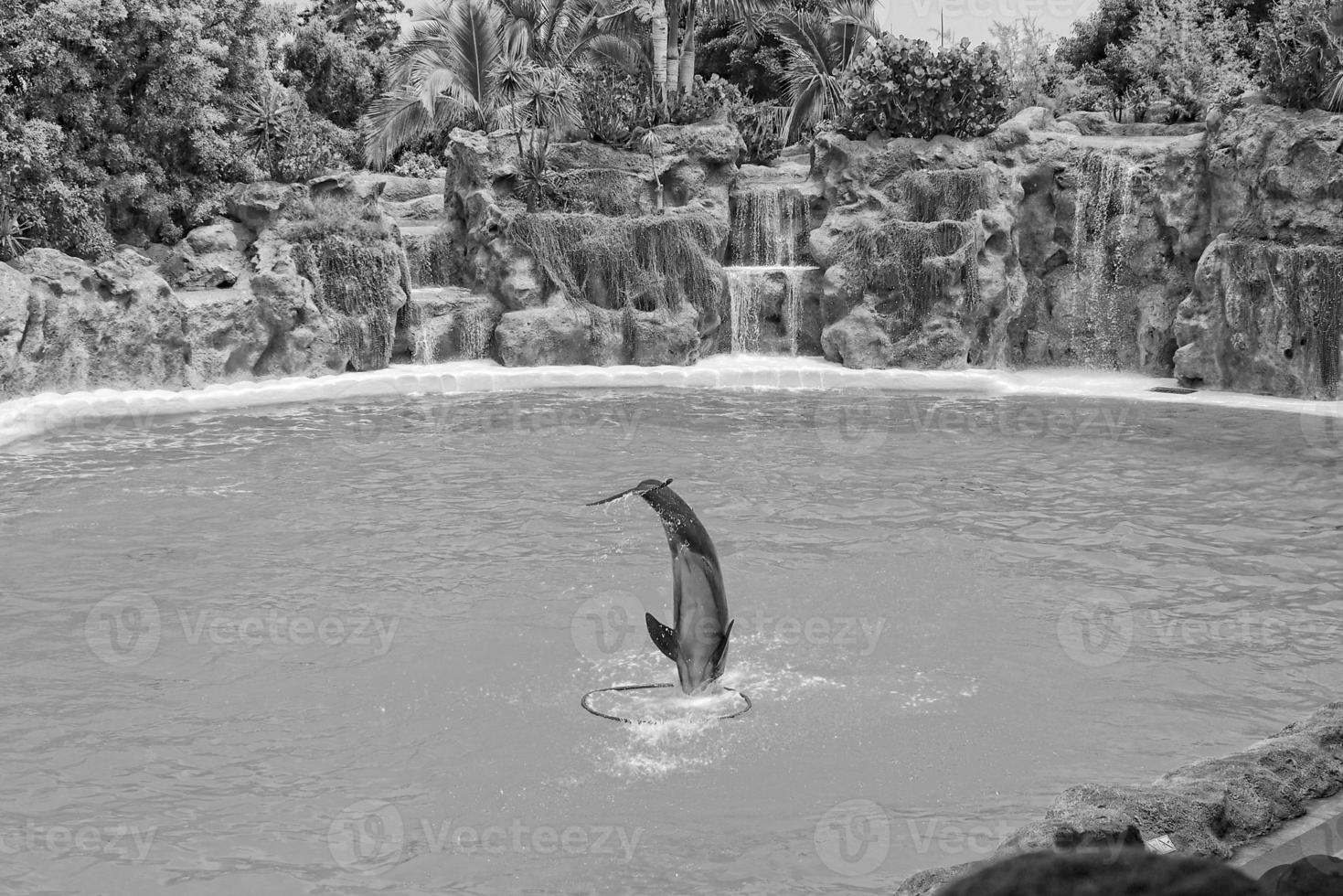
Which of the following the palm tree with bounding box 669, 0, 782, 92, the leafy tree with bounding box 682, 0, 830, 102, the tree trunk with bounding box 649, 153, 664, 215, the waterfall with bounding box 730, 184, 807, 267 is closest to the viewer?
the tree trunk with bounding box 649, 153, 664, 215

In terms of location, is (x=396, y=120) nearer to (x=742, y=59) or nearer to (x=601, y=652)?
(x=742, y=59)

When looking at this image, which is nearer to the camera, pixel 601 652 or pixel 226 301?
pixel 601 652

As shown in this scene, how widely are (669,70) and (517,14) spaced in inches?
133

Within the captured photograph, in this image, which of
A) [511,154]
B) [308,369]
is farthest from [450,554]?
[511,154]

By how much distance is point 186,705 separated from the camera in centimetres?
665

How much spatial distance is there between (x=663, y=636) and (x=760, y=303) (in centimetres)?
1585

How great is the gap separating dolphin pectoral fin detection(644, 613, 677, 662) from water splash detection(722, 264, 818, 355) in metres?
15.6

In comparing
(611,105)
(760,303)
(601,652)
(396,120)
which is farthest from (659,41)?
(601,652)

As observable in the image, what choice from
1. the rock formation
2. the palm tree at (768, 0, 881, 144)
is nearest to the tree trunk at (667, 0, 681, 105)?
the palm tree at (768, 0, 881, 144)

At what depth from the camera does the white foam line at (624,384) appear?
15898 mm

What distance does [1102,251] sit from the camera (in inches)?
788

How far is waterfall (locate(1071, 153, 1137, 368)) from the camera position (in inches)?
777

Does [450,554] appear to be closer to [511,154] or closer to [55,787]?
[55,787]

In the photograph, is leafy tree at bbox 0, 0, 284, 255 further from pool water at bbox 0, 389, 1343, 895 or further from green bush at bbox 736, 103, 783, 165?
green bush at bbox 736, 103, 783, 165
